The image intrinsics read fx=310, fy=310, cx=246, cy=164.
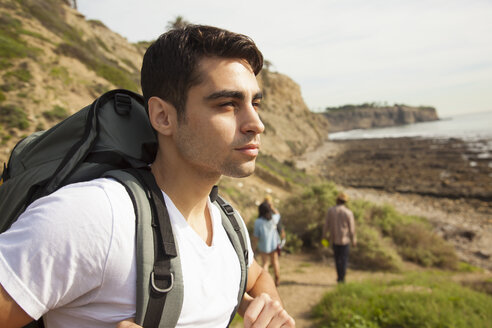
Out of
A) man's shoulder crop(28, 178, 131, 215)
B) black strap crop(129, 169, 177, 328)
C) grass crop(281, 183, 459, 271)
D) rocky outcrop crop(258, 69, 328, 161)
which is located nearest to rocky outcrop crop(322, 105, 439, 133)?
rocky outcrop crop(258, 69, 328, 161)

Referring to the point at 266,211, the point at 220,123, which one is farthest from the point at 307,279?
the point at 220,123

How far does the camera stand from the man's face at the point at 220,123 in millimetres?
1340

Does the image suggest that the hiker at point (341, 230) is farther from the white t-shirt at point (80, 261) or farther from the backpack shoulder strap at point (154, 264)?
the backpack shoulder strap at point (154, 264)

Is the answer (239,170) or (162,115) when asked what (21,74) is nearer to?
(162,115)

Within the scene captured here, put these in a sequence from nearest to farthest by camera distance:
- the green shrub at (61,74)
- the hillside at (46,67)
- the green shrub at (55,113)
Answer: the hillside at (46,67), the green shrub at (55,113), the green shrub at (61,74)

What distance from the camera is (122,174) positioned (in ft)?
4.08

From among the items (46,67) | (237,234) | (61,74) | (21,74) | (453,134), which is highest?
(46,67)

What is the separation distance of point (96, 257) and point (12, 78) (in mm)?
14347

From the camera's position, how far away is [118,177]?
121cm

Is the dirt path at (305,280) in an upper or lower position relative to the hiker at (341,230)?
lower

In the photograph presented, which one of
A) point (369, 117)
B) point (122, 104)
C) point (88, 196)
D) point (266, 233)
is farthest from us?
point (369, 117)

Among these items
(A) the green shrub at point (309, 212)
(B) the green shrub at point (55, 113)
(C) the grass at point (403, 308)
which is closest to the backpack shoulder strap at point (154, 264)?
(C) the grass at point (403, 308)

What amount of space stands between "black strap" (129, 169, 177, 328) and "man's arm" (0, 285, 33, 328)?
0.36 meters

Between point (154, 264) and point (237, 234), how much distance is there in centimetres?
63
